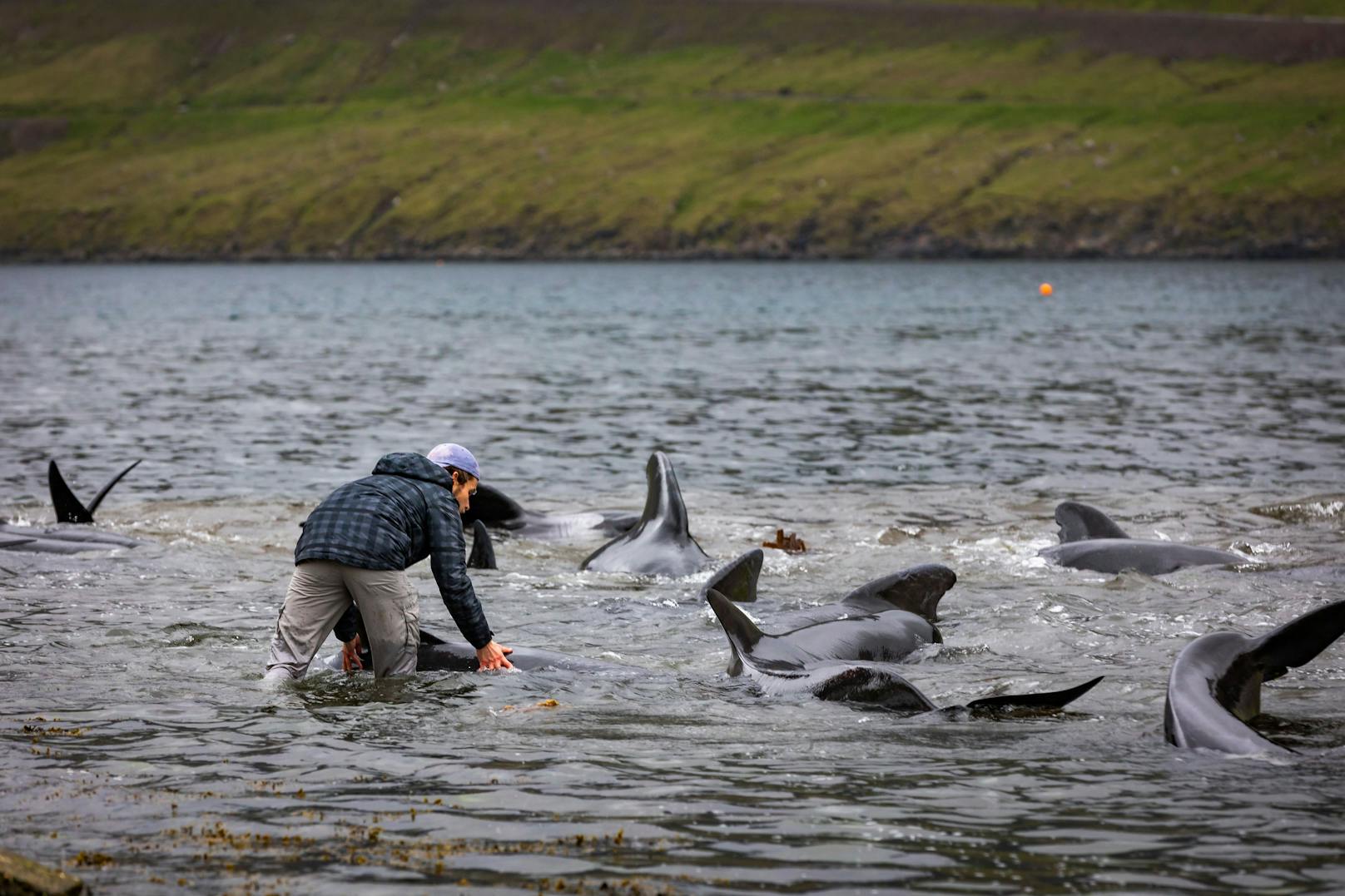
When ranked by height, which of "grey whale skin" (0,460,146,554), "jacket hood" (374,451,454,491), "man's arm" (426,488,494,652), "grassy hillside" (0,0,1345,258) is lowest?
"grassy hillside" (0,0,1345,258)

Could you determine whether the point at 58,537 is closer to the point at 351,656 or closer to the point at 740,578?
the point at 351,656

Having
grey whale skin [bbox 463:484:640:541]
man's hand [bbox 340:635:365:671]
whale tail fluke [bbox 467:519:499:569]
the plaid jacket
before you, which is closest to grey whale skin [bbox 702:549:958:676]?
the plaid jacket

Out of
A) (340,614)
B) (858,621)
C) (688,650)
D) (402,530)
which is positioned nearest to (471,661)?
(340,614)

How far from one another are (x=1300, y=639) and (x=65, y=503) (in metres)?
15.6

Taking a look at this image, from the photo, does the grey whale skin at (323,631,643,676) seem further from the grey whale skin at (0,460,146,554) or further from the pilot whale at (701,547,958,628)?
the grey whale skin at (0,460,146,554)

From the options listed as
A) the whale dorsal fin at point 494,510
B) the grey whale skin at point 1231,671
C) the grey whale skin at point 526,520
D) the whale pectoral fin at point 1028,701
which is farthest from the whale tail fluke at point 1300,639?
the whale dorsal fin at point 494,510

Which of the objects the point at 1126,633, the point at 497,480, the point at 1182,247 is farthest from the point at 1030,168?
the point at 1126,633

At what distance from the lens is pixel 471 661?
1275 centimetres

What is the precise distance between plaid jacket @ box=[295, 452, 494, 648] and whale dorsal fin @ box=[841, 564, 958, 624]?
13.3 feet

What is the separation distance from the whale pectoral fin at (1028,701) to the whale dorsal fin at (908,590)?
10.2ft

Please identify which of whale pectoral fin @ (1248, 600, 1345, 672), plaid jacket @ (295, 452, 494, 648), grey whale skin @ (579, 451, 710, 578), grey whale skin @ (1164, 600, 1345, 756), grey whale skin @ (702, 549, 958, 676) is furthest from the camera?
grey whale skin @ (579, 451, 710, 578)

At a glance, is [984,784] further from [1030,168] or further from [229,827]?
[1030,168]

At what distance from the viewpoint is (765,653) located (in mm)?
12680

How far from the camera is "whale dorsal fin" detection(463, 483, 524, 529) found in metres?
21.2
